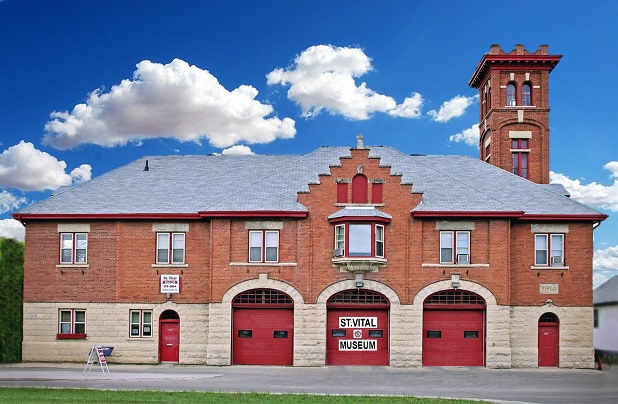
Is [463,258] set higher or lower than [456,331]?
higher

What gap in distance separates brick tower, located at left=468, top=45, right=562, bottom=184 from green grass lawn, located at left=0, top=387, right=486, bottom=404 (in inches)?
995

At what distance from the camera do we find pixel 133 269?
108 feet

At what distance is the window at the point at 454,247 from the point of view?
31891 millimetres

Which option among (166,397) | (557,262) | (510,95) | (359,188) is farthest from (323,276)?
(510,95)

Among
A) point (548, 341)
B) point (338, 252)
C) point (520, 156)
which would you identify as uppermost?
point (520, 156)

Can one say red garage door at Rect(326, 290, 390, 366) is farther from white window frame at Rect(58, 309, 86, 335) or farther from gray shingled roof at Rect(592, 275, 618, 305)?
gray shingled roof at Rect(592, 275, 618, 305)

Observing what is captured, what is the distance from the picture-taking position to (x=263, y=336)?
32.2m

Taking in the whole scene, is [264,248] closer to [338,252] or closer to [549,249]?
[338,252]

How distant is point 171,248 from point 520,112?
23.5 m

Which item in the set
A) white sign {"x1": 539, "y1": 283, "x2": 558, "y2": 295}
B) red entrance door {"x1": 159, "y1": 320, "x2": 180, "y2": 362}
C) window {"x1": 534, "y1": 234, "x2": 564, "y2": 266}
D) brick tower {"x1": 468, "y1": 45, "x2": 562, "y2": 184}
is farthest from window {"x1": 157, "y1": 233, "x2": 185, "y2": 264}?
brick tower {"x1": 468, "y1": 45, "x2": 562, "y2": 184}

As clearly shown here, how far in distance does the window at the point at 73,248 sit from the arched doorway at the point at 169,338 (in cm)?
513

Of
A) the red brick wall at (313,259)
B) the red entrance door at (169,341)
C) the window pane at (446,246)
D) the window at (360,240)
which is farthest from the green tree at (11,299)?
the window pane at (446,246)

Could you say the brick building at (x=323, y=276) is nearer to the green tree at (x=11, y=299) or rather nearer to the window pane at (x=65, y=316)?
the window pane at (x=65, y=316)

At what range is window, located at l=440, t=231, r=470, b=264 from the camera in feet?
105
